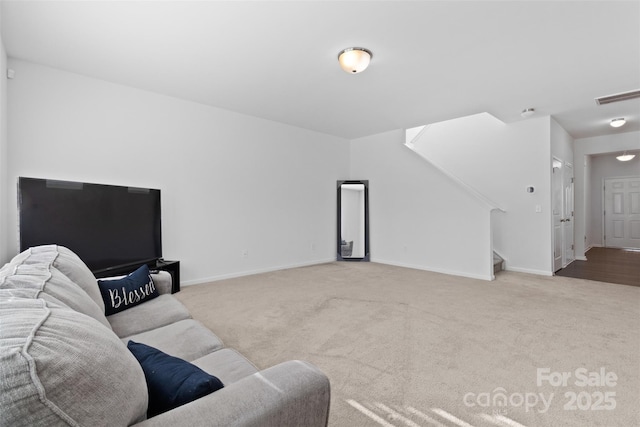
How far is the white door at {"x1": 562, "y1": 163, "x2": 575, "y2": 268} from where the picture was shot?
575 centimetres

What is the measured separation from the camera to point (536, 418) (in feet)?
5.35

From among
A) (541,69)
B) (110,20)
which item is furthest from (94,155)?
(541,69)

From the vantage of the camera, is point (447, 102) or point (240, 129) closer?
point (447, 102)

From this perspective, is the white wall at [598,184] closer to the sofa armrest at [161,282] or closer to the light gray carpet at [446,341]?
the light gray carpet at [446,341]

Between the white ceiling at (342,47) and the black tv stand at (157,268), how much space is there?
2173 millimetres

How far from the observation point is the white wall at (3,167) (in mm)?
2795

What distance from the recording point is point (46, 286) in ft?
3.64

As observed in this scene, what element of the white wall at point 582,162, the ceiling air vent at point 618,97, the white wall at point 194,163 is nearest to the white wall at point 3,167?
the white wall at point 194,163

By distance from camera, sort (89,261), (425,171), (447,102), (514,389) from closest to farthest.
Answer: (514,389), (89,261), (447,102), (425,171)

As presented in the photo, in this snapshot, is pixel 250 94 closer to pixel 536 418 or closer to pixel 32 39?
pixel 32 39

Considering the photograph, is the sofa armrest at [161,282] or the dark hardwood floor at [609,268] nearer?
the sofa armrest at [161,282]

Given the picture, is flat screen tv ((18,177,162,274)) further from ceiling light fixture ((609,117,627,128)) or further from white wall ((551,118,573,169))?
ceiling light fixture ((609,117,627,128))

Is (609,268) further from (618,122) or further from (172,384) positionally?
(172,384)

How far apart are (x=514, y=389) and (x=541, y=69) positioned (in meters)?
3.19
